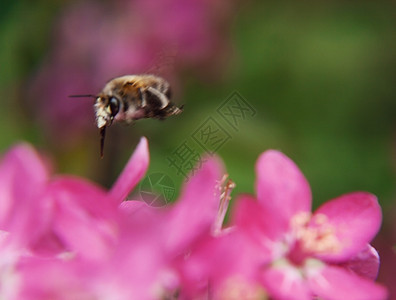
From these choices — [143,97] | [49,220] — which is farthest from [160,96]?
[49,220]

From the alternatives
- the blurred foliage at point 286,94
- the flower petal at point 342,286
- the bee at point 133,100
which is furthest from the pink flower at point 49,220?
the blurred foliage at point 286,94

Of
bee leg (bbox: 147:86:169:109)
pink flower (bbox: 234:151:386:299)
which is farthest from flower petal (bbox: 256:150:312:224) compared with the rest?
bee leg (bbox: 147:86:169:109)

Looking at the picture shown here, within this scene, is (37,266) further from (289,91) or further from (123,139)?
(289,91)

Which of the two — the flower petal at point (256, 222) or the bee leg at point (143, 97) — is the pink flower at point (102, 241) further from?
the bee leg at point (143, 97)

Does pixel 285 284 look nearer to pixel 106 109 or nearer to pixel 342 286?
pixel 342 286

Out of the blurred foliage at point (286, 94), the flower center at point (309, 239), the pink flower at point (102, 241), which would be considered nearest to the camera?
the pink flower at point (102, 241)

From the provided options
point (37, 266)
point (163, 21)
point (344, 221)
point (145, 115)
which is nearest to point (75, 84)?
point (163, 21)
